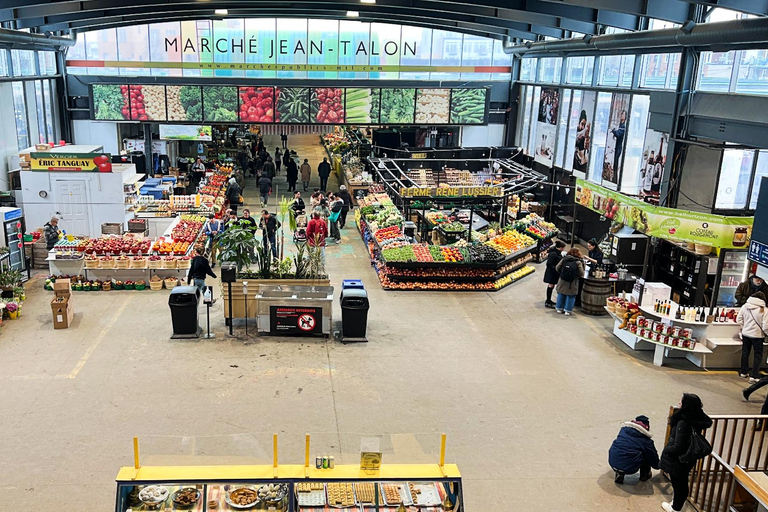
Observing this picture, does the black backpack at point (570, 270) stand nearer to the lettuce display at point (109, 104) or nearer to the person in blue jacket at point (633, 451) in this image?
the person in blue jacket at point (633, 451)

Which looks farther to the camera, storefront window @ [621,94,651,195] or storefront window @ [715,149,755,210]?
storefront window @ [621,94,651,195]

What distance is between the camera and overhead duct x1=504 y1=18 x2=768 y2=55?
38.9ft

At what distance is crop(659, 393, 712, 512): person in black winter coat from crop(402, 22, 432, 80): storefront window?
20645 mm

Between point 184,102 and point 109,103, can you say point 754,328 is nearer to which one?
point 184,102

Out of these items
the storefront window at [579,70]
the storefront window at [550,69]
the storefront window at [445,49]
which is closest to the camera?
the storefront window at [579,70]

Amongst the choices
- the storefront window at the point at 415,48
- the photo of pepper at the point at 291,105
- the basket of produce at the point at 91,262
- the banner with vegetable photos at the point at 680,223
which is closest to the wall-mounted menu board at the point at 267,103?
the photo of pepper at the point at 291,105

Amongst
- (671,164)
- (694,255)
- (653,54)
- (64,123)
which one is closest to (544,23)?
(653,54)

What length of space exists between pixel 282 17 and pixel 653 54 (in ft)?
43.6

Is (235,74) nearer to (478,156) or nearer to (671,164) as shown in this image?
(478,156)

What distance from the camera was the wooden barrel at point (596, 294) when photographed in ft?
46.4

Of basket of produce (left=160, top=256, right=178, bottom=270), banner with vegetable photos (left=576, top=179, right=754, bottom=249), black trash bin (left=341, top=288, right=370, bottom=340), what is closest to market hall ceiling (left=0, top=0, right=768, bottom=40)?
banner with vegetable photos (left=576, top=179, right=754, bottom=249)

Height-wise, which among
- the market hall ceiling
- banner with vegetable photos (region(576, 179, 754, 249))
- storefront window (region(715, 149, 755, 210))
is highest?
the market hall ceiling

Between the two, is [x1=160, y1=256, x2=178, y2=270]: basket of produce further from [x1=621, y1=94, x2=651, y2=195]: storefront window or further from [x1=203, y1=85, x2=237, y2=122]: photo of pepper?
[x1=621, y1=94, x2=651, y2=195]: storefront window

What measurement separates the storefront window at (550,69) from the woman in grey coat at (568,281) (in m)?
11.1
